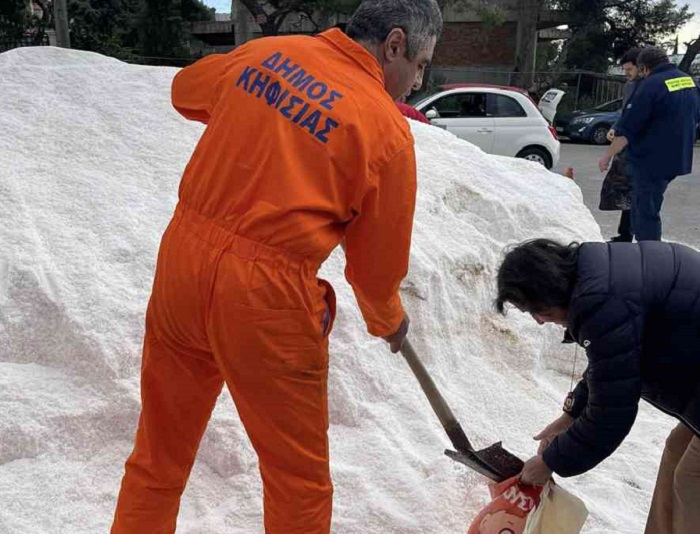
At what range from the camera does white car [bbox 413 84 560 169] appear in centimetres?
1042

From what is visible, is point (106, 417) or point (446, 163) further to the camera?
point (446, 163)

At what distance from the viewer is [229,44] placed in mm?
25797

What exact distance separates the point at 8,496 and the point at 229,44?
25.0m

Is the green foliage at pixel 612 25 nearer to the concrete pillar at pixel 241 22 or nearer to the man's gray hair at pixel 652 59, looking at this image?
the concrete pillar at pixel 241 22

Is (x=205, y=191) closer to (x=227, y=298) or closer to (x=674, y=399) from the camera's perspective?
(x=227, y=298)

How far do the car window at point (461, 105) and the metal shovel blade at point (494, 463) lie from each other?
866cm

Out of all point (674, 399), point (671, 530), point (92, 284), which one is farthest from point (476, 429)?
point (92, 284)

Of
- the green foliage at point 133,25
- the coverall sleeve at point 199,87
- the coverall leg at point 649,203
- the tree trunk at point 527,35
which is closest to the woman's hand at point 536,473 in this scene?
the coverall sleeve at point 199,87

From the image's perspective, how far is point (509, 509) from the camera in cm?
225

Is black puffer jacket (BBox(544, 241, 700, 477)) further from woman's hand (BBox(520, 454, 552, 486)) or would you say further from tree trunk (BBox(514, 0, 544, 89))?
tree trunk (BBox(514, 0, 544, 89))

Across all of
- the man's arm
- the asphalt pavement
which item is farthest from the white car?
the man's arm

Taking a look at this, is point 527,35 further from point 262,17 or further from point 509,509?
point 509,509

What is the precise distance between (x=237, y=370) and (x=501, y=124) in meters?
9.31

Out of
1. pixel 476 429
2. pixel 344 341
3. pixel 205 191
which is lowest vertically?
pixel 476 429
